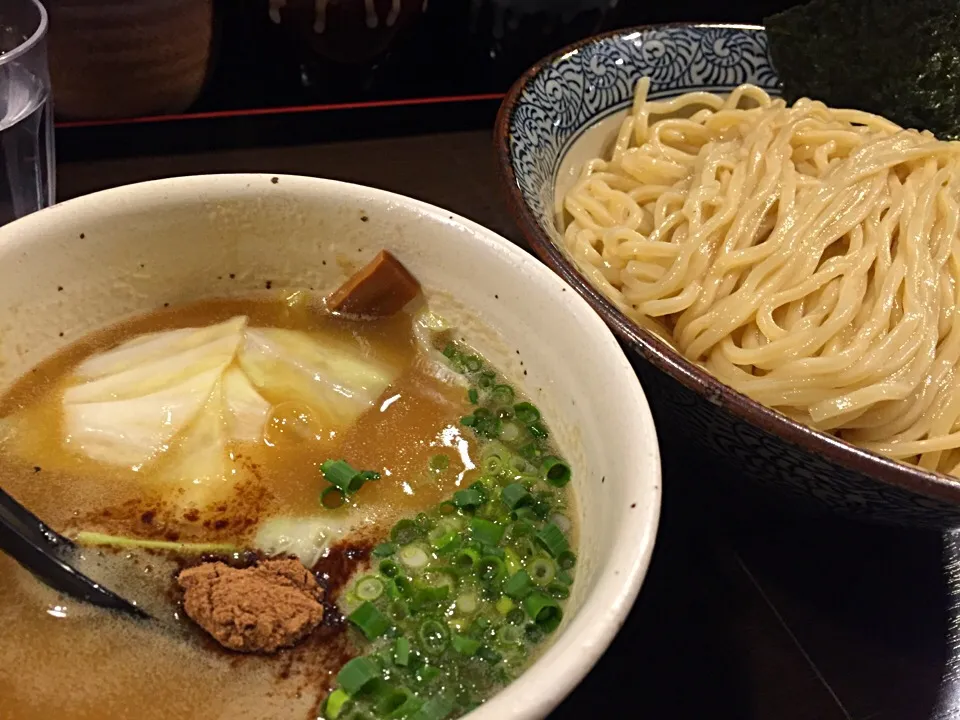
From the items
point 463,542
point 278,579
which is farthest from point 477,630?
point 278,579

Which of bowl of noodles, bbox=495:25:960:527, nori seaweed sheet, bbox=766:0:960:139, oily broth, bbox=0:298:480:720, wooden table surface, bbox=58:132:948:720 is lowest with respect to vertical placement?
wooden table surface, bbox=58:132:948:720

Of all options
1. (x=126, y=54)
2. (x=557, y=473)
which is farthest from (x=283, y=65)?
(x=557, y=473)

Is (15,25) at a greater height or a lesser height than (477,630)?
greater

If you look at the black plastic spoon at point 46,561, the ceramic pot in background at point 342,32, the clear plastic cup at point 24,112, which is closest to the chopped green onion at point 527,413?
the black plastic spoon at point 46,561

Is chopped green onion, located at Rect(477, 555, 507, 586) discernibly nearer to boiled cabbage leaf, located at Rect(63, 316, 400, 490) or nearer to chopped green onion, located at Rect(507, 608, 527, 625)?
chopped green onion, located at Rect(507, 608, 527, 625)

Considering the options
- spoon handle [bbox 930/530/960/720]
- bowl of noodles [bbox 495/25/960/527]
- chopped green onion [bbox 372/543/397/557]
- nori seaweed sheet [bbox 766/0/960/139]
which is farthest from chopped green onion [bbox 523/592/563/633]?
nori seaweed sheet [bbox 766/0/960/139]

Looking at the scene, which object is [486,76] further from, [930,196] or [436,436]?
[436,436]

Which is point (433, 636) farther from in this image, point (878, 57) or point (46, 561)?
point (878, 57)
